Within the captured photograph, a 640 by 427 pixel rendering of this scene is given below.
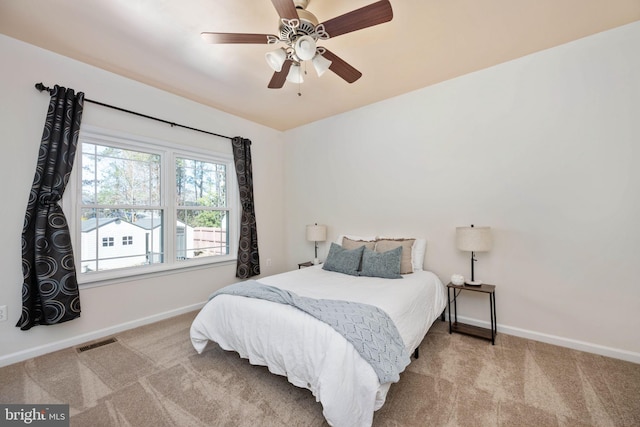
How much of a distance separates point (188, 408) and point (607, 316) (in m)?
3.43

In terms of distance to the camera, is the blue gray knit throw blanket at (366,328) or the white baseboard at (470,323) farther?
the white baseboard at (470,323)

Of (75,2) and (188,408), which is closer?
(188,408)

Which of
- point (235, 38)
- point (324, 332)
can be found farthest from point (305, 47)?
point (324, 332)

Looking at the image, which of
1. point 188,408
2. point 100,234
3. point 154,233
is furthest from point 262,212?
point 188,408

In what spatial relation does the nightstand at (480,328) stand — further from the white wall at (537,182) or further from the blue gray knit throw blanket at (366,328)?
the blue gray knit throw blanket at (366,328)

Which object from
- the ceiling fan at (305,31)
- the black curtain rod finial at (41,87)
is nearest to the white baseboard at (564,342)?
the ceiling fan at (305,31)

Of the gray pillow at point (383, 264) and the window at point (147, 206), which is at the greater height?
the window at point (147, 206)

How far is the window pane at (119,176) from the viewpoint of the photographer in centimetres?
282

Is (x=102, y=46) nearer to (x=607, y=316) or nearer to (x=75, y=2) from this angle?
(x=75, y=2)

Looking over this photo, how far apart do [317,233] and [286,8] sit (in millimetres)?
2899

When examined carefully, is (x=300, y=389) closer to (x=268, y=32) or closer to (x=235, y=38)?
(x=235, y=38)

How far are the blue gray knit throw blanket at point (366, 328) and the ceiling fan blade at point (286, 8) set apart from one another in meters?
1.84

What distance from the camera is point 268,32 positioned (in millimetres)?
2248

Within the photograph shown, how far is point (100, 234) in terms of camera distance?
A: 9.48 ft
